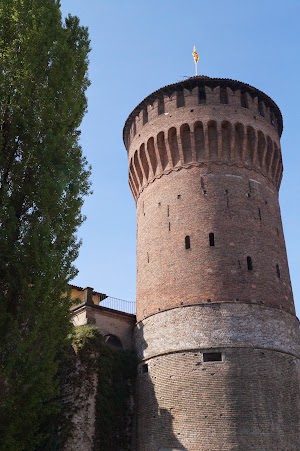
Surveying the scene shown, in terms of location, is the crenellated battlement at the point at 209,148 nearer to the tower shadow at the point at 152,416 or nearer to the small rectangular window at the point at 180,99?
the small rectangular window at the point at 180,99

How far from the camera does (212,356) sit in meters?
17.4

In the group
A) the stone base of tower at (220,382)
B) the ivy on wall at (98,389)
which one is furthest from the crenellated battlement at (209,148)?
the ivy on wall at (98,389)

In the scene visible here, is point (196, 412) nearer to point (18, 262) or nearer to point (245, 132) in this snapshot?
point (18, 262)

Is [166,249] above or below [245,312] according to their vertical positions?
above

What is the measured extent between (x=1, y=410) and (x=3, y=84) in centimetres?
639

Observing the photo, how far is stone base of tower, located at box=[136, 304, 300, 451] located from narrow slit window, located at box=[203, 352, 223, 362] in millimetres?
32

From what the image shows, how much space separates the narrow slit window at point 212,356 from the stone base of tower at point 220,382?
3 centimetres

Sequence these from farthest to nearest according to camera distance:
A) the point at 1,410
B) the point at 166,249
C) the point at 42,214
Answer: the point at 166,249
the point at 42,214
the point at 1,410

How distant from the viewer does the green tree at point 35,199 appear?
10023mm

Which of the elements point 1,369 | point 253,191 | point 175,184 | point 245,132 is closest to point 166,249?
point 175,184

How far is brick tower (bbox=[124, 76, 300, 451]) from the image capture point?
1667cm

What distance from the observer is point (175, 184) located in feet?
67.4

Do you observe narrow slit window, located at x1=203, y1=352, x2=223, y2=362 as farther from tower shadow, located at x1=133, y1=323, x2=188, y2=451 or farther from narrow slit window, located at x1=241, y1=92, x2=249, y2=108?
narrow slit window, located at x1=241, y1=92, x2=249, y2=108

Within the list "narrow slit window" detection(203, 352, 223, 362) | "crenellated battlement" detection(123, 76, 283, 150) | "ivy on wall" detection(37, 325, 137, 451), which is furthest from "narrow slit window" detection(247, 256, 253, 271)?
"crenellated battlement" detection(123, 76, 283, 150)
